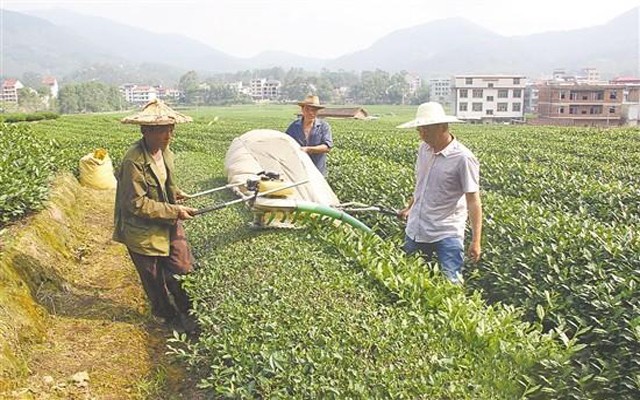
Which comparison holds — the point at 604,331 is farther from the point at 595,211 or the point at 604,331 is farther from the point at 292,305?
the point at 595,211

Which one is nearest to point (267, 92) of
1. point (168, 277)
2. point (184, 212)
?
point (168, 277)

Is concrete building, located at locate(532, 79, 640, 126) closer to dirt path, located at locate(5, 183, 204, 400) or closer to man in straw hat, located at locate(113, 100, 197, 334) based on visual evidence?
dirt path, located at locate(5, 183, 204, 400)

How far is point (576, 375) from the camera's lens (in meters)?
3.29

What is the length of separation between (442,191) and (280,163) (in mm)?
2655

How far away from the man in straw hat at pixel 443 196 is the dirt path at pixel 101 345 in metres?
2.18

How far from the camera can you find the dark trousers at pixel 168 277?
483 cm

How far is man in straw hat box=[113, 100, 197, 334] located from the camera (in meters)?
4.49

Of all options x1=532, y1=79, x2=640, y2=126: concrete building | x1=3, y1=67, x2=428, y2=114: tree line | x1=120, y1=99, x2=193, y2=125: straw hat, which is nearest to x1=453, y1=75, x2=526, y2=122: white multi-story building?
x1=532, y1=79, x2=640, y2=126: concrete building

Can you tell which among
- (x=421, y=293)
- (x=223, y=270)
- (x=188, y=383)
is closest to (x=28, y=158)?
(x=223, y=270)

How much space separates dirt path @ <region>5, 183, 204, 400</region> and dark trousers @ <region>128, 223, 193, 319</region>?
7.2 inches

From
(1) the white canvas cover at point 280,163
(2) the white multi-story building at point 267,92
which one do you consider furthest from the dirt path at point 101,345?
(2) the white multi-story building at point 267,92

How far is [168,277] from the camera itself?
16.3 feet

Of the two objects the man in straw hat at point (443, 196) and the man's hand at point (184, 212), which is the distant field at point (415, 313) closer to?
the man in straw hat at point (443, 196)

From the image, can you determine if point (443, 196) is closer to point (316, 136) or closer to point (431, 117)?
point (431, 117)
